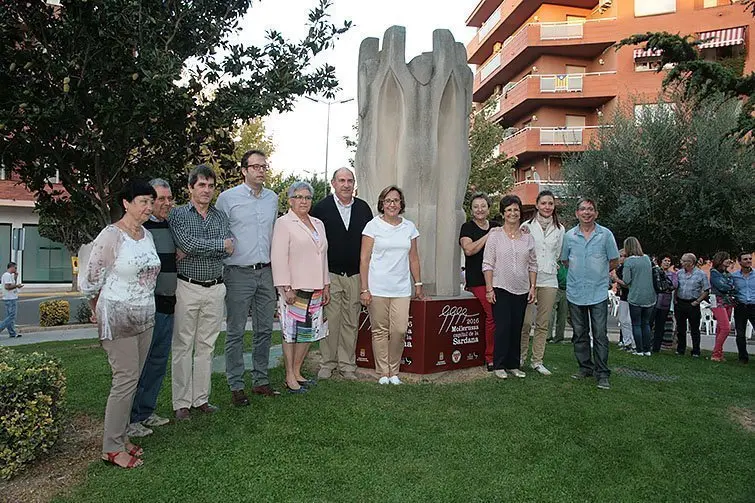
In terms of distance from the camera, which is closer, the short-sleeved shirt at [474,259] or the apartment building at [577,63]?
the short-sleeved shirt at [474,259]

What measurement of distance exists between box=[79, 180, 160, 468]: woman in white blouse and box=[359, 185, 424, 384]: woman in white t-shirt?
2.45 metres

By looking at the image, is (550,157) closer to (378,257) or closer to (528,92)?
(528,92)

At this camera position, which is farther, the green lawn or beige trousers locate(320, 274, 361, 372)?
beige trousers locate(320, 274, 361, 372)

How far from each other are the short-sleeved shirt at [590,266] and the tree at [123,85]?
3263mm

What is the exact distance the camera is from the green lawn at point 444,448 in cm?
357

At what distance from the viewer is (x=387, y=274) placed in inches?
232

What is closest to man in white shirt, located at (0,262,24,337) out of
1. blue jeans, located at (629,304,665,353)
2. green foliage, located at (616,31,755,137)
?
blue jeans, located at (629,304,665,353)

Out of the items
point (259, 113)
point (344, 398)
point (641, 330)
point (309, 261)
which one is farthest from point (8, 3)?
point (641, 330)

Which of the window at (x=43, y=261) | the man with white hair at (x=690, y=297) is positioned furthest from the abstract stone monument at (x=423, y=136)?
the window at (x=43, y=261)

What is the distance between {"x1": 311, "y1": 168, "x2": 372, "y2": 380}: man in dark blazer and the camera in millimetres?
6055

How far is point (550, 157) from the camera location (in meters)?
29.4

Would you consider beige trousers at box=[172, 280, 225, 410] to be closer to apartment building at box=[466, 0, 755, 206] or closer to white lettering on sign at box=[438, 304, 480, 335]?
white lettering on sign at box=[438, 304, 480, 335]

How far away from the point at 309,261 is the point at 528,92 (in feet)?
85.3

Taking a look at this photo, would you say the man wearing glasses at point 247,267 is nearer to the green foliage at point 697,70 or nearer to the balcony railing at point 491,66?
the green foliage at point 697,70
